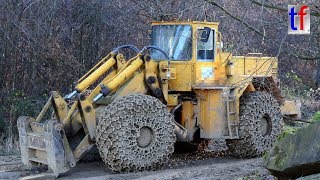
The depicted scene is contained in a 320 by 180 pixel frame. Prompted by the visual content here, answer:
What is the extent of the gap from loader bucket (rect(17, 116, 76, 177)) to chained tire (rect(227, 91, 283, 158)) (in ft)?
11.8

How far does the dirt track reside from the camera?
11.4 m

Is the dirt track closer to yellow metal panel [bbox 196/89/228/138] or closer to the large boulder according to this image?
yellow metal panel [bbox 196/89/228/138]

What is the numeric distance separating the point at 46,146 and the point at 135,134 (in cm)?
152

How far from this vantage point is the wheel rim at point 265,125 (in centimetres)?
1369

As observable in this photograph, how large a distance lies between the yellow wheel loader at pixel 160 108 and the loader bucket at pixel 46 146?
0.05 feet

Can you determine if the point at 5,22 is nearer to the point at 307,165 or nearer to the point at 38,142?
the point at 38,142

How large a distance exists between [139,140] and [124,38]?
8.77 metres

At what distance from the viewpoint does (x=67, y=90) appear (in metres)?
19.8

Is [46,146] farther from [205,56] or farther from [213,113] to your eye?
[205,56]

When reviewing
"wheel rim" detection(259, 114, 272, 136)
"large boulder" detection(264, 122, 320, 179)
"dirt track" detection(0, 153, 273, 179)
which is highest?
"large boulder" detection(264, 122, 320, 179)

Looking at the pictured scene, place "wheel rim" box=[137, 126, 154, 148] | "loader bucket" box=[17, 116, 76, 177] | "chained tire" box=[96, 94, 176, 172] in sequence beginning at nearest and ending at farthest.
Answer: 1. "loader bucket" box=[17, 116, 76, 177]
2. "chained tire" box=[96, 94, 176, 172]
3. "wheel rim" box=[137, 126, 154, 148]

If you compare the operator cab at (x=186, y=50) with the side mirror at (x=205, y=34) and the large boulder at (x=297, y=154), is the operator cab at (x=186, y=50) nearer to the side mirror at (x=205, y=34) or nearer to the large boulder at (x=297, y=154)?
the side mirror at (x=205, y=34)

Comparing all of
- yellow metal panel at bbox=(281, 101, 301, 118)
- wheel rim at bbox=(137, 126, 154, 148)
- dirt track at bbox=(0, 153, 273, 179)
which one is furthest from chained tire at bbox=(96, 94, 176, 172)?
yellow metal panel at bbox=(281, 101, 301, 118)

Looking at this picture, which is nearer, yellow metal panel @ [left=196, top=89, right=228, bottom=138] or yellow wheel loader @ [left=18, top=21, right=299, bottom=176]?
yellow wheel loader @ [left=18, top=21, right=299, bottom=176]
